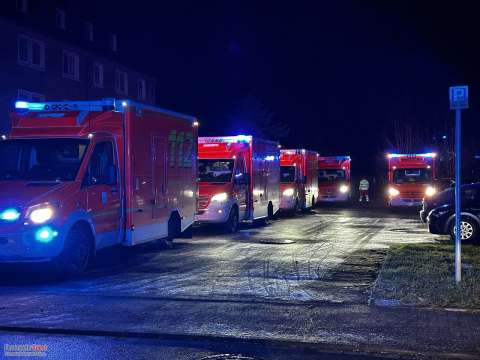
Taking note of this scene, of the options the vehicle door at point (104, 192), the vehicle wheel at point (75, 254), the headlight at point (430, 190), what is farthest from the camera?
the headlight at point (430, 190)

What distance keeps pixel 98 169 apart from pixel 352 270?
5031mm

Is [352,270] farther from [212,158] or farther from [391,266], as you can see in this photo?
[212,158]

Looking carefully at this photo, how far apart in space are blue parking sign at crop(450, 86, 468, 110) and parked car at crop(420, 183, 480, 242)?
6.60 m

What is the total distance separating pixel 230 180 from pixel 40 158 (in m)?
7.96

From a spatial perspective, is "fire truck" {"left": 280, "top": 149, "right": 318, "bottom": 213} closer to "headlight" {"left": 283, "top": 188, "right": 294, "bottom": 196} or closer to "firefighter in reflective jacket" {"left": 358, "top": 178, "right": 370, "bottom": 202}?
"headlight" {"left": 283, "top": 188, "right": 294, "bottom": 196}

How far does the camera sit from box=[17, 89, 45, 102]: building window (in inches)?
1337

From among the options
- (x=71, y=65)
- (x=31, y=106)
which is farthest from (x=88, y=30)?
(x=31, y=106)

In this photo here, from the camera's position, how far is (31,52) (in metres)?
35.1

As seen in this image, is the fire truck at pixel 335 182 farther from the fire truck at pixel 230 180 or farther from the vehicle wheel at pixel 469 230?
the vehicle wheel at pixel 469 230

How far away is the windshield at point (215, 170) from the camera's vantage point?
18.6 m

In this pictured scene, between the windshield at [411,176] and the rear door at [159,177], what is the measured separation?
60.7 ft

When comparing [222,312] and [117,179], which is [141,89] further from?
[222,312]

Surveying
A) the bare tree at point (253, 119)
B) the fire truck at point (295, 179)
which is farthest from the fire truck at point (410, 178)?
the bare tree at point (253, 119)

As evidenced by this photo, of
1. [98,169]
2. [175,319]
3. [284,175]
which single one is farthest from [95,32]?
[175,319]
